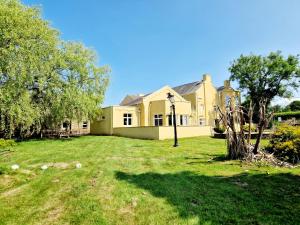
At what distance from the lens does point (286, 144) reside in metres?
9.45

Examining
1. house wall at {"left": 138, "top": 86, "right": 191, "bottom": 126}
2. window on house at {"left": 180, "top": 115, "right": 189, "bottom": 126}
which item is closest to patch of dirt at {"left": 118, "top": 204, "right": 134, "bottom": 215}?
house wall at {"left": 138, "top": 86, "right": 191, "bottom": 126}

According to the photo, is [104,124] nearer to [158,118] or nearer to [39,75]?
[158,118]

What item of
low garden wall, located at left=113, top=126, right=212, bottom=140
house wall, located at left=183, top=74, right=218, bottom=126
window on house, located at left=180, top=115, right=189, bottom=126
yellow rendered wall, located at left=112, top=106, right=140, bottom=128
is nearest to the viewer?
low garden wall, located at left=113, top=126, right=212, bottom=140

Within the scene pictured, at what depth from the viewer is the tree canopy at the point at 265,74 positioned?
130 feet

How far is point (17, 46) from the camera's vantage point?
1908 centimetres

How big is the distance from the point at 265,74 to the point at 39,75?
36803mm

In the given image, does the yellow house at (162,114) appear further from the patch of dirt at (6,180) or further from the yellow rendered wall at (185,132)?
the patch of dirt at (6,180)

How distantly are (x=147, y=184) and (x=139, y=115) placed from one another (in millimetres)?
24780

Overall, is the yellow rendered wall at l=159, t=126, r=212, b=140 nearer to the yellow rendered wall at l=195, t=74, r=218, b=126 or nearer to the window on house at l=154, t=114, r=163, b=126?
the window on house at l=154, t=114, r=163, b=126

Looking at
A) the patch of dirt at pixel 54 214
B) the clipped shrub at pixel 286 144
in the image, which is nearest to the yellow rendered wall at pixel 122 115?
the clipped shrub at pixel 286 144

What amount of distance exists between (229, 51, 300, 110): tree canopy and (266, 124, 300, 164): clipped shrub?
30606mm

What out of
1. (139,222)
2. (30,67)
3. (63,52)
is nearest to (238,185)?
(139,222)

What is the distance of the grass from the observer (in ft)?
14.5

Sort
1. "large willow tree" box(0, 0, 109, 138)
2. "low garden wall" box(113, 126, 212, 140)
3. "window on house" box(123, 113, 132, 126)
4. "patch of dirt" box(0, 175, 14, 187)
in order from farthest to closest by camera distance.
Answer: "window on house" box(123, 113, 132, 126) → "low garden wall" box(113, 126, 212, 140) → "large willow tree" box(0, 0, 109, 138) → "patch of dirt" box(0, 175, 14, 187)
